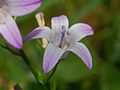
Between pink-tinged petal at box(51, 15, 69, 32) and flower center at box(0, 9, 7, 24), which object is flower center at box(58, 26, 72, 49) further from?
flower center at box(0, 9, 7, 24)

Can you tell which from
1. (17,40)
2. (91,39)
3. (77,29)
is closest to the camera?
(17,40)

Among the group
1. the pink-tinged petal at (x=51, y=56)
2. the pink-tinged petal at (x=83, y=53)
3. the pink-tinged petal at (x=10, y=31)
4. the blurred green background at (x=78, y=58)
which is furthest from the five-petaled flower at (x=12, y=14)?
the blurred green background at (x=78, y=58)

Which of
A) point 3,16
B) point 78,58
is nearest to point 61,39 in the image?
point 3,16

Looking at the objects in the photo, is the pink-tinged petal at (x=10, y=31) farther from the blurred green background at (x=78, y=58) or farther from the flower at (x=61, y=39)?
the blurred green background at (x=78, y=58)

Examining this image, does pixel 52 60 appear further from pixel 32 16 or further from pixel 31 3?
pixel 32 16

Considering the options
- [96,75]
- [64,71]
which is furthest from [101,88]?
[64,71]

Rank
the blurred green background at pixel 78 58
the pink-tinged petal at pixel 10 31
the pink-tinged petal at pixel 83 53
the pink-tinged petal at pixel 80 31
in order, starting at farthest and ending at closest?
the blurred green background at pixel 78 58 → the pink-tinged petal at pixel 80 31 → the pink-tinged petal at pixel 83 53 → the pink-tinged petal at pixel 10 31

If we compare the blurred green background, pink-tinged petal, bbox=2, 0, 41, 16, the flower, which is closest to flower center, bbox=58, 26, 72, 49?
the flower
